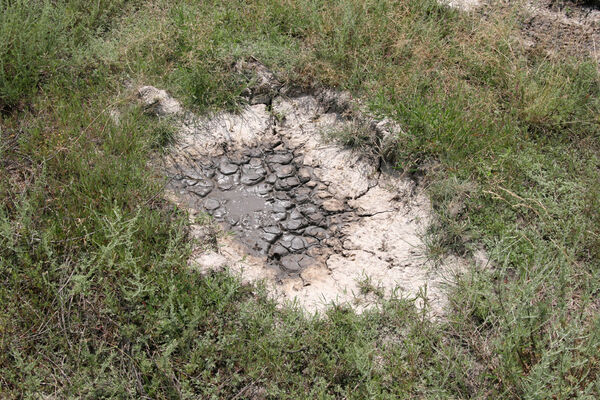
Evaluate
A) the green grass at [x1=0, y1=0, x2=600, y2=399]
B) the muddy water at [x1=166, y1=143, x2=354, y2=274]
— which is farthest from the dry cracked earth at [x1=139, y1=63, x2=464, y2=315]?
the green grass at [x1=0, y1=0, x2=600, y2=399]

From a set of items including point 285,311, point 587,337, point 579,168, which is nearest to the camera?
point 587,337

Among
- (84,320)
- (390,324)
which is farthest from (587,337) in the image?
(84,320)

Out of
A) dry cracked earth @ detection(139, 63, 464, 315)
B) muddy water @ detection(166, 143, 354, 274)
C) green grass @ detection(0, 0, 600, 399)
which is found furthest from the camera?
muddy water @ detection(166, 143, 354, 274)

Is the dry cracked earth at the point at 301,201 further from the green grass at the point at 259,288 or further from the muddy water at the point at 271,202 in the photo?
the green grass at the point at 259,288

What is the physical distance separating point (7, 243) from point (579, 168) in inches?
165

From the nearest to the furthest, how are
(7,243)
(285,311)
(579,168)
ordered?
(7,243) < (285,311) < (579,168)

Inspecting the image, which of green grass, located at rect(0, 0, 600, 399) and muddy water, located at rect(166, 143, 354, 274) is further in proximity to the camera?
muddy water, located at rect(166, 143, 354, 274)

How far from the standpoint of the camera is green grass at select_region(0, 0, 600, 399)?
2.85 m

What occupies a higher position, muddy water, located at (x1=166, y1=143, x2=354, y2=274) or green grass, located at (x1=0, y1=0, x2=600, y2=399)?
green grass, located at (x1=0, y1=0, x2=600, y2=399)

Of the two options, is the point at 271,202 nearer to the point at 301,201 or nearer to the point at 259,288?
the point at 301,201

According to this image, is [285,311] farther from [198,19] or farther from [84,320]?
[198,19]

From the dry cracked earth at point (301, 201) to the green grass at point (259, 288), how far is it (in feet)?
0.51

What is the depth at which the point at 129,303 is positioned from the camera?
9.98ft

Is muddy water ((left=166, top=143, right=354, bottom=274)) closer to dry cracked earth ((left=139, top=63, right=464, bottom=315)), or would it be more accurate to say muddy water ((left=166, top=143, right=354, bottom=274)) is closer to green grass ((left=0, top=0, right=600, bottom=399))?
dry cracked earth ((left=139, top=63, right=464, bottom=315))
